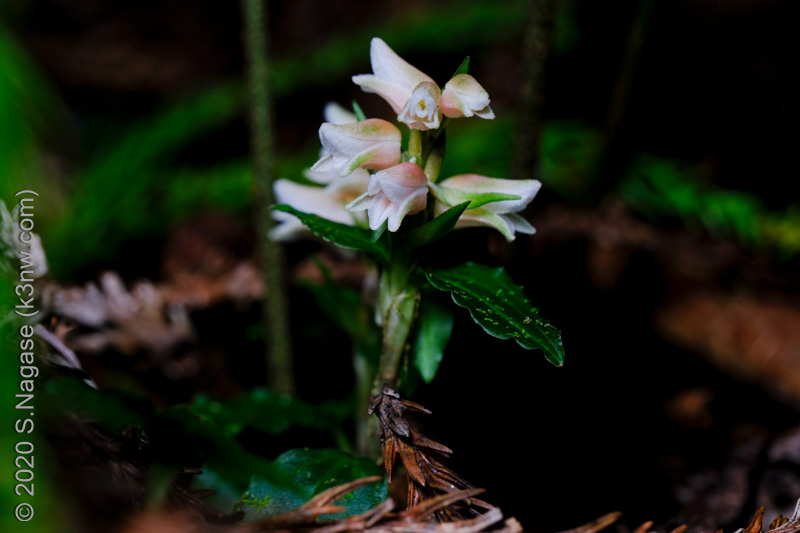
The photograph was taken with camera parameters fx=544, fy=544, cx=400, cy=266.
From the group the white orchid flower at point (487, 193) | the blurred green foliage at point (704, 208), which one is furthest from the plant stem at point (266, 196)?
the blurred green foliage at point (704, 208)

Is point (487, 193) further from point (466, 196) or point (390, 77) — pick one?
point (390, 77)

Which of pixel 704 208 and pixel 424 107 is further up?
pixel 424 107

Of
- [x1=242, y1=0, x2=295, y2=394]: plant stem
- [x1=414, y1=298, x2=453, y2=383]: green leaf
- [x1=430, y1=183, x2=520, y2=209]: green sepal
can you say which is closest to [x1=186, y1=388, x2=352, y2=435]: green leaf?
[x1=242, y1=0, x2=295, y2=394]: plant stem

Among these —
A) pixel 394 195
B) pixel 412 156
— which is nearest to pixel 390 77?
pixel 412 156

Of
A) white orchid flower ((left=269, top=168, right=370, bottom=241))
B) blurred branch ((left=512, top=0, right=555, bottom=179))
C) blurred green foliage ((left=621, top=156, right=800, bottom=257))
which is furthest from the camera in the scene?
blurred green foliage ((left=621, top=156, right=800, bottom=257))

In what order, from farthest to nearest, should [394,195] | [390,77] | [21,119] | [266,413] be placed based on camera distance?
[266,413] → [390,77] → [394,195] → [21,119]

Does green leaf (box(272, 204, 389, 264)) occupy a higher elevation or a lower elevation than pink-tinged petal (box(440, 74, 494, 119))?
lower

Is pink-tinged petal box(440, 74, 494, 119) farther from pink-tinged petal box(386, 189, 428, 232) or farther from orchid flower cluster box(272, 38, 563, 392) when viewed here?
pink-tinged petal box(386, 189, 428, 232)

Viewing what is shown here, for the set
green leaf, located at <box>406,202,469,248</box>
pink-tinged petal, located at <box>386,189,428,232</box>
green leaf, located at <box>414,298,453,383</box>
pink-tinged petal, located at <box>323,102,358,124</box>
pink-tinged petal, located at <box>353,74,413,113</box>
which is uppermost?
pink-tinged petal, located at <box>323,102,358,124</box>
